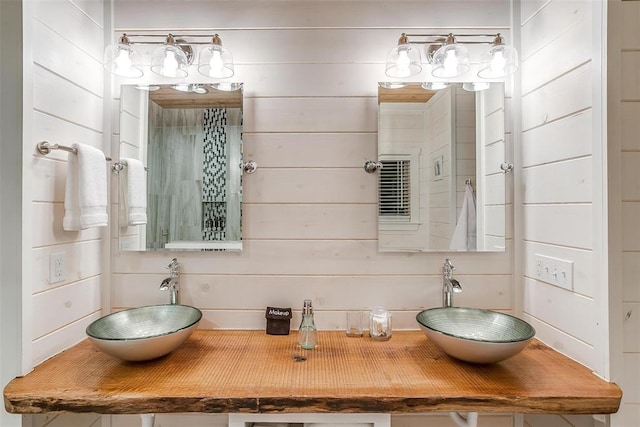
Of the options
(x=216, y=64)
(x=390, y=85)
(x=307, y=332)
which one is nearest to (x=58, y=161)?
(x=216, y=64)

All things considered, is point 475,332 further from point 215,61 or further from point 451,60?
point 215,61

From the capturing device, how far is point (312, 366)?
3.93 feet

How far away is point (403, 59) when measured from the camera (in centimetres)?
146

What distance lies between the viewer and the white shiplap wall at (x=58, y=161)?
45.1 inches

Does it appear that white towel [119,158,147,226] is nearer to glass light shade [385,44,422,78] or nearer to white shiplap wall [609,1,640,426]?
glass light shade [385,44,422,78]

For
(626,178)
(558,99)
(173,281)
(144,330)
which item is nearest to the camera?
(626,178)

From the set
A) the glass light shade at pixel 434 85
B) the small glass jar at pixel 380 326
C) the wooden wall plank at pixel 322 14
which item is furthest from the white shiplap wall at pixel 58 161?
the glass light shade at pixel 434 85

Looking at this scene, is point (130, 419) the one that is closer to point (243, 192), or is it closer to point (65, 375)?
point (65, 375)

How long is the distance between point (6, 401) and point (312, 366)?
0.95 meters

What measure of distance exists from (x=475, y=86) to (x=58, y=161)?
5.88 feet

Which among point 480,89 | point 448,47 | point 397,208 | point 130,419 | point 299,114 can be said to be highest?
point 448,47

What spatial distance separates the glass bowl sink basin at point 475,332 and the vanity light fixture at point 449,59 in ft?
3.44

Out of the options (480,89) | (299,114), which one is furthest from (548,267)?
(299,114)

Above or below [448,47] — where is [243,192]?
below
